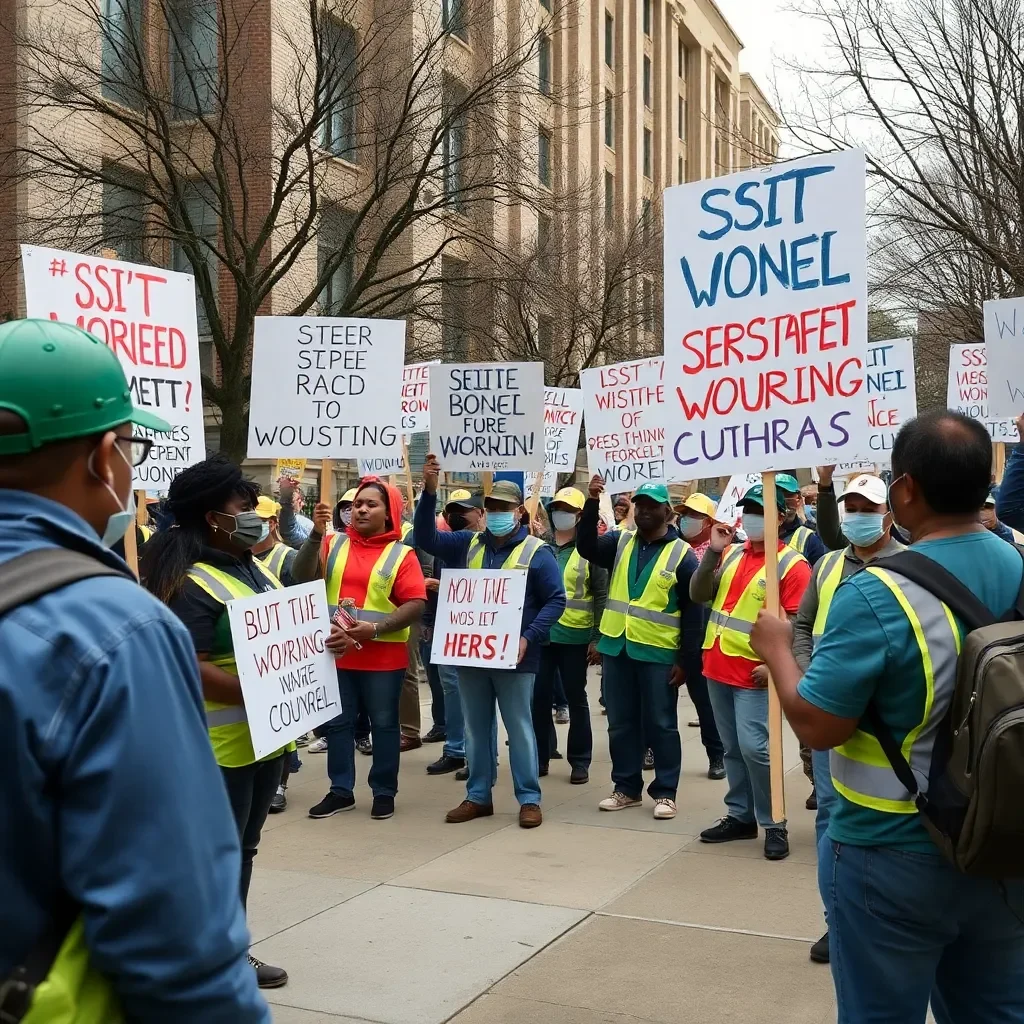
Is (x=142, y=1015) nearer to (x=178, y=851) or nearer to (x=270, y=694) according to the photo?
(x=178, y=851)

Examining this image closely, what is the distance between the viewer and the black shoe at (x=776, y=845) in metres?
6.47

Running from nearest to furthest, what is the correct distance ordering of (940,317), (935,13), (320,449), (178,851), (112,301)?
(178,851) < (112,301) < (320,449) < (935,13) < (940,317)

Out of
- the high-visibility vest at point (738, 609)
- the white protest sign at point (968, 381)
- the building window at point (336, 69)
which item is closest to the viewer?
the high-visibility vest at point (738, 609)

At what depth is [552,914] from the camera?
18.2ft

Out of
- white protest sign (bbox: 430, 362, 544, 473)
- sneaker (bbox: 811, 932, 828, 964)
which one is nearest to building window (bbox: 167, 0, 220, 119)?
white protest sign (bbox: 430, 362, 544, 473)

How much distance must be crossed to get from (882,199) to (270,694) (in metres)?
16.0

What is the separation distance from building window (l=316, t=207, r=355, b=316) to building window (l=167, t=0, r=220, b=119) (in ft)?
8.90

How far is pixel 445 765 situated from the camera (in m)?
8.99

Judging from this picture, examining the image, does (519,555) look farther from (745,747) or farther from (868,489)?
(868,489)

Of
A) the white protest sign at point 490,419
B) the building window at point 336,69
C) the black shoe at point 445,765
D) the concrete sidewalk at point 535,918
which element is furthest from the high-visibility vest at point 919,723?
the building window at point 336,69

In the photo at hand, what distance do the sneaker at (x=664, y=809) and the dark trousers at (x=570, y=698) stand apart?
1184 millimetres

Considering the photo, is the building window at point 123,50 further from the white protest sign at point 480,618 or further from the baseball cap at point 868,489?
the baseball cap at point 868,489

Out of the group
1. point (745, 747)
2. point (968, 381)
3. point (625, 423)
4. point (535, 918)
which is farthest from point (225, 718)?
point (968, 381)

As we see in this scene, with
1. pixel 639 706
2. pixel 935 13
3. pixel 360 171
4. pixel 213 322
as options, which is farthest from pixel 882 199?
pixel 639 706
